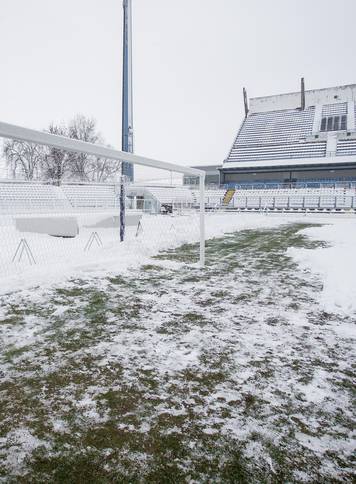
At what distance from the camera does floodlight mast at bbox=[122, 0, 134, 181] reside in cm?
1267

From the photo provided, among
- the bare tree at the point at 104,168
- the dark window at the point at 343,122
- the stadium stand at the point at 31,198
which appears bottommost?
the stadium stand at the point at 31,198

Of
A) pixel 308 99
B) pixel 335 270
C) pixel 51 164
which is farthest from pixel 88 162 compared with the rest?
pixel 308 99

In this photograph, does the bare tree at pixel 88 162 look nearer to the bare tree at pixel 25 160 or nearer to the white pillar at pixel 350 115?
the bare tree at pixel 25 160

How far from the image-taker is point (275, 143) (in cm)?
4109

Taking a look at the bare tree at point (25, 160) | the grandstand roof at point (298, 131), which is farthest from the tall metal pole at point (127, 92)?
the grandstand roof at point (298, 131)

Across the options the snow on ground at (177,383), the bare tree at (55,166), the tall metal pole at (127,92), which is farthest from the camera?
the tall metal pole at (127,92)

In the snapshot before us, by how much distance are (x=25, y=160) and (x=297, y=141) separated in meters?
37.5

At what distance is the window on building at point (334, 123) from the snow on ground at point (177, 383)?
40204 millimetres

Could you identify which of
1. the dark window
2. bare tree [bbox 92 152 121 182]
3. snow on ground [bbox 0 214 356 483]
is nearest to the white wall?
the dark window

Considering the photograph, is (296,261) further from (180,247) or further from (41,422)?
(41,422)

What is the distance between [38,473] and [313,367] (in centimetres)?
195

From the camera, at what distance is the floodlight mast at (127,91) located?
12.7m

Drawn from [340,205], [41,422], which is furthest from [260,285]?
[340,205]

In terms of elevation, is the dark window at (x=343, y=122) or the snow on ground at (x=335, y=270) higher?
the dark window at (x=343, y=122)
